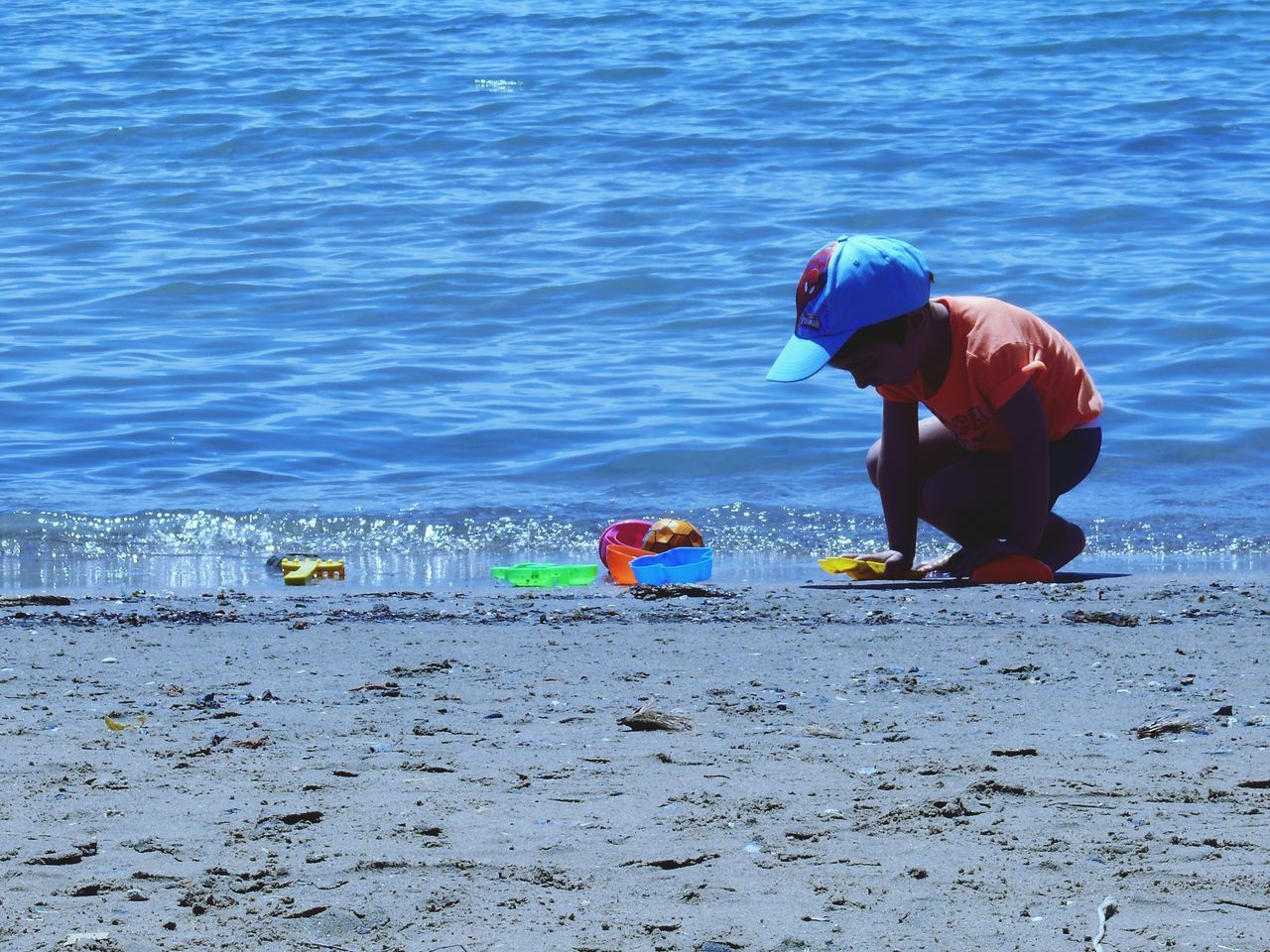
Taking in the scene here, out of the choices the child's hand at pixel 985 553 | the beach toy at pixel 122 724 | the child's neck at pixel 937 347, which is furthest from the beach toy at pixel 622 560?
the beach toy at pixel 122 724

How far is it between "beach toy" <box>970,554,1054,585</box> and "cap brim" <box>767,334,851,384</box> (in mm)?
787

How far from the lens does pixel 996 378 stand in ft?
14.1

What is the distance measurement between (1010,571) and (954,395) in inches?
21.2

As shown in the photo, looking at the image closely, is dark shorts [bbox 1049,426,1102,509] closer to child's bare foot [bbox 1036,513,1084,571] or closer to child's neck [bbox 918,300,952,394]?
child's bare foot [bbox 1036,513,1084,571]

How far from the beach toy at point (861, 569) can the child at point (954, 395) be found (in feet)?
0.09

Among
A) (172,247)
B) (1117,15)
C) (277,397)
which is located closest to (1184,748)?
(277,397)

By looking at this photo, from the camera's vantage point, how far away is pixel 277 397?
301 inches

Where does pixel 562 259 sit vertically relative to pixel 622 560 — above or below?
above

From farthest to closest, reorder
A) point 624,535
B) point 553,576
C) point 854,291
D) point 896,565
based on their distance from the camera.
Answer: point 624,535 < point 553,576 < point 896,565 < point 854,291

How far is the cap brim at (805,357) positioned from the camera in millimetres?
4254

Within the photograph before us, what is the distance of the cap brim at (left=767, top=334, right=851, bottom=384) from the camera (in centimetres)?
425

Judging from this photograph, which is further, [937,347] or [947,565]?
[947,565]

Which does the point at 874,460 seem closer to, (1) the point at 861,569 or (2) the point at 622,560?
(1) the point at 861,569

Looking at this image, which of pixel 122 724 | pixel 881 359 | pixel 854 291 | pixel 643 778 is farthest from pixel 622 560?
pixel 643 778
